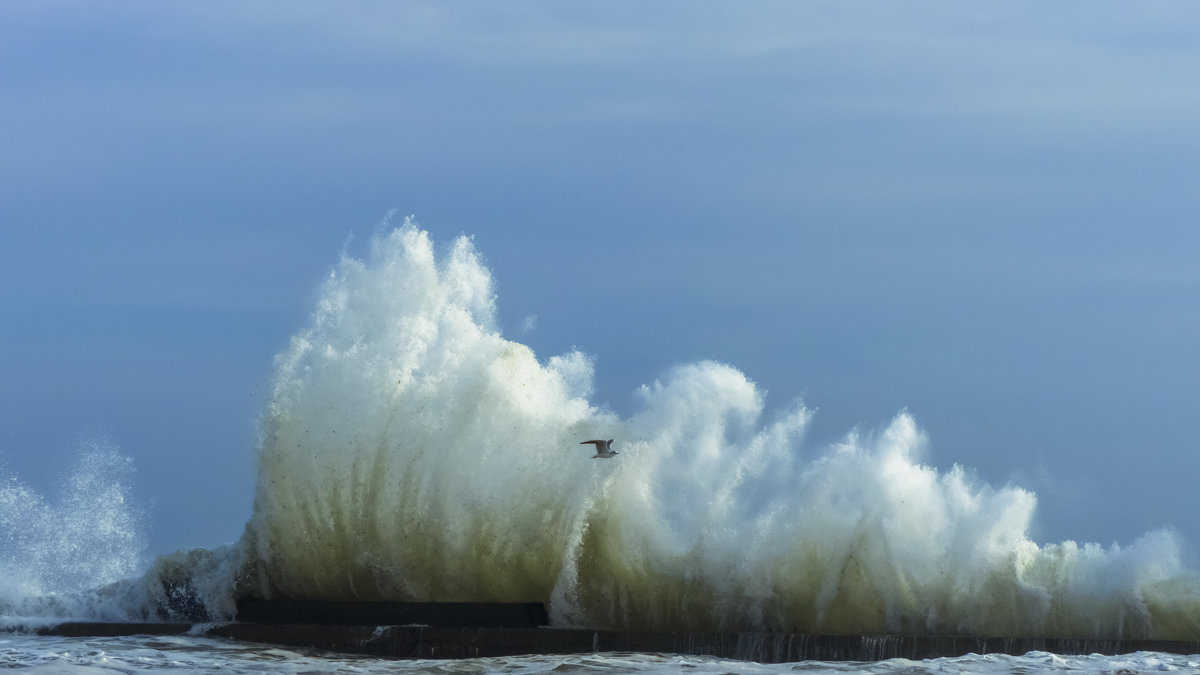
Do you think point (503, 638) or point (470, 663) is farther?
point (503, 638)

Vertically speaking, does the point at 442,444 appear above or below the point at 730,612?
above

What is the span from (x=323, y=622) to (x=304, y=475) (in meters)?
3.74

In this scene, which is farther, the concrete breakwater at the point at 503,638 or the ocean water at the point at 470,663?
the concrete breakwater at the point at 503,638

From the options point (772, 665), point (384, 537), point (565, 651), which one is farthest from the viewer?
point (384, 537)

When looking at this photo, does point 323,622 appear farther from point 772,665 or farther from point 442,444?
point 772,665

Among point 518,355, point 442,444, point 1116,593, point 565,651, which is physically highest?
point 518,355

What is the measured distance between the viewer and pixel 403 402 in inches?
900

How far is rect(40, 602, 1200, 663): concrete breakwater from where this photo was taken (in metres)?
15.9

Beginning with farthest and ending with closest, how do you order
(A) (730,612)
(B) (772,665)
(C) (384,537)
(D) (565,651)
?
(C) (384,537), (A) (730,612), (D) (565,651), (B) (772,665)

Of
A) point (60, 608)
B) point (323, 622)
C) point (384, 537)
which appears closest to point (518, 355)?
point (384, 537)

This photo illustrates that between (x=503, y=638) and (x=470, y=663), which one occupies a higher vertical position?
(x=503, y=638)

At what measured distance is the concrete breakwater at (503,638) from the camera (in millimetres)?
15930

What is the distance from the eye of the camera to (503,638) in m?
17.6

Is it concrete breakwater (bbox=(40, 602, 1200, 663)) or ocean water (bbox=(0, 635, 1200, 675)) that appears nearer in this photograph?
ocean water (bbox=(0, 635, 1200, 675))
